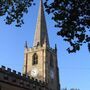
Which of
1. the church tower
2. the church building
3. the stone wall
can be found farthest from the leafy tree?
the church tower

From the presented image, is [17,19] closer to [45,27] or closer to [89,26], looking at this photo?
[89,26]

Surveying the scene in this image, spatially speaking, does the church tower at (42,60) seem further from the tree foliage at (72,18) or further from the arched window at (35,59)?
the tree foliage at (72,18)

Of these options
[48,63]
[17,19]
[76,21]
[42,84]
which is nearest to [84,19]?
[76,21]

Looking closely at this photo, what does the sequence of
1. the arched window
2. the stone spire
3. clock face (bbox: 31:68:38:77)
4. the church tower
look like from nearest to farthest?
the church tower, clock face (bbox: 31:68:38:77), the arched window, the stone spire

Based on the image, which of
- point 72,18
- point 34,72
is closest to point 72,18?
point 72,18

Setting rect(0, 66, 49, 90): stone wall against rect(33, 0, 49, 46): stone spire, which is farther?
rect(33, 0, 49, 46): stone spire

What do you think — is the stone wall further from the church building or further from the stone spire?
the stone spire

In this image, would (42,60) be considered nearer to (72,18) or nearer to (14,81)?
(14,81)

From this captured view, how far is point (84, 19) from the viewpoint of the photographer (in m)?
15.2

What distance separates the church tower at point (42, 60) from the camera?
230ft

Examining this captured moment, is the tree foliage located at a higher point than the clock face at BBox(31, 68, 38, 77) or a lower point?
lower

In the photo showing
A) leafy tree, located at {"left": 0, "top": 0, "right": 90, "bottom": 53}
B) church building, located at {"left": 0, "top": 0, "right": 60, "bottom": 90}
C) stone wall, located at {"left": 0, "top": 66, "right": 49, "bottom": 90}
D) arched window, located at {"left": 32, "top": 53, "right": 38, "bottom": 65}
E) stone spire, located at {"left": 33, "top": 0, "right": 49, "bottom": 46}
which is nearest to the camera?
leafy tree, located at {"left": 0, "top": 0, "right": 90, "bottom": 53}

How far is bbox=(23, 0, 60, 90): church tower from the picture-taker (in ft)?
230

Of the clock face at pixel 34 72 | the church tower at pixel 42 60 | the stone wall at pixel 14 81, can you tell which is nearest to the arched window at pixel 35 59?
the church tower at pixel 42 60
